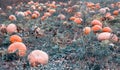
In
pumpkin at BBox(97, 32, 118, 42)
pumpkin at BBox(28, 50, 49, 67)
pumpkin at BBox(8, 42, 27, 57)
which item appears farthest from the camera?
pumpkin at BBox(97, 32, 118, 42)

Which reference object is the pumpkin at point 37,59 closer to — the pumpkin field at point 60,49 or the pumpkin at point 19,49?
the pumpkin field at point 60,49

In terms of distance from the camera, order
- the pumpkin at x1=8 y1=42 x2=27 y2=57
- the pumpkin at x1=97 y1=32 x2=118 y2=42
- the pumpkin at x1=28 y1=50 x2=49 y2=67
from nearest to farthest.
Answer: the pumpkin at x1=28 y1=50 x2=49 y2=67 < the pumpkin at x1=8 y1=42 x2=27 y2=57 < the pumpkin at x1=97 y1=32 x2=118 y2=42

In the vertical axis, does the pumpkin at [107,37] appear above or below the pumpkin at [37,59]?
above

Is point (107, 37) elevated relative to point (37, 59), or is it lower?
elevated

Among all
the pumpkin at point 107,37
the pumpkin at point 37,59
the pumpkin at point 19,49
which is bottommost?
the pumpkin at point 37,59

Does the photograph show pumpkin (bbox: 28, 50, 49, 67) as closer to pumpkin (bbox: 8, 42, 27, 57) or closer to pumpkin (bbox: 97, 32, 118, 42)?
pumpkin (bbox: 8, 42, 27, 57)

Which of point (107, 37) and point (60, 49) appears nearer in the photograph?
point (60, 49)

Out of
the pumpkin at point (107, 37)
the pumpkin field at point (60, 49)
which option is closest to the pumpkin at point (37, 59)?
the pumpkin field at point (60, 49)

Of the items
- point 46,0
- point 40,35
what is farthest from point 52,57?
point 46,0

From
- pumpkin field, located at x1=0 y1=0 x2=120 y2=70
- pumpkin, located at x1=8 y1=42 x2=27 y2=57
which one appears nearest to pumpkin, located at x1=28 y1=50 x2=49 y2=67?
pumpkin field, located at x1=0 y1=0 x2=120 y2=70

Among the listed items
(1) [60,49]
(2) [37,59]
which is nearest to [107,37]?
(1) [60,49]

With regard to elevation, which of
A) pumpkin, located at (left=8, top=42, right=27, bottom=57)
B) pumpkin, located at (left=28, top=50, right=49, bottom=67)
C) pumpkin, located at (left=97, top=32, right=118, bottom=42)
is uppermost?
pumpkin, located at (left=97, top=32, right=118, bottom=42)

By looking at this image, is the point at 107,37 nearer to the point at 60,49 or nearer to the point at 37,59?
the point at 60,49
